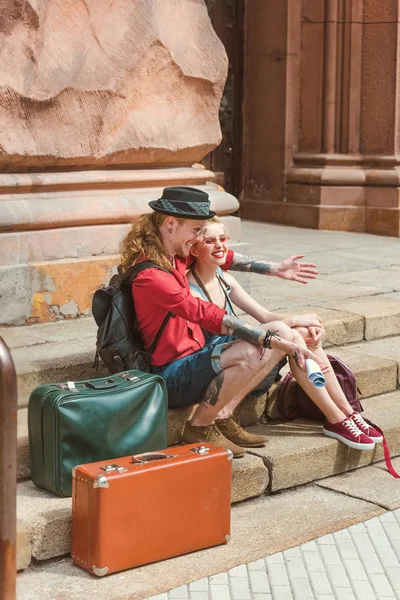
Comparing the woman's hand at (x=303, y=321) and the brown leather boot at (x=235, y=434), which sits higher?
the woman's hand at (x=303, y=321)

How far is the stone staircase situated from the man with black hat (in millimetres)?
156

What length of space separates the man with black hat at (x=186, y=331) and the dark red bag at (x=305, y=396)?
1.30ft

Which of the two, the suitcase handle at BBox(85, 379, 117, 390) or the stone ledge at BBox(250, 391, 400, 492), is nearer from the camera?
the suitcase handle at BBox(85, 379, 117, 390)

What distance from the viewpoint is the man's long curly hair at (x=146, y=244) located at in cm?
447

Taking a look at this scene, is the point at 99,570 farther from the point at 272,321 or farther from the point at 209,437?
the point at 272,321

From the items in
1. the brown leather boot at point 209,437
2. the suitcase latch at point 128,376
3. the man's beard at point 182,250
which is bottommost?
the brown leather boot at point 209,437

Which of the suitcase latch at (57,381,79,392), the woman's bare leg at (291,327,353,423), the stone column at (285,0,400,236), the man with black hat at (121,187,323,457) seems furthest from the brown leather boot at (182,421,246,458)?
the stone column at (285,0,400,236)

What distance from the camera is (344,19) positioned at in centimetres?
963

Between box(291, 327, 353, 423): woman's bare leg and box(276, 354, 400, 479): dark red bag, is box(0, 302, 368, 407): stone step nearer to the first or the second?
box(276, 354, 400, 479): dark red bag

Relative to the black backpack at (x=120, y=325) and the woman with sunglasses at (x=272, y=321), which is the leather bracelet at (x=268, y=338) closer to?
the woman with sunglasses at (x=272, y=321)

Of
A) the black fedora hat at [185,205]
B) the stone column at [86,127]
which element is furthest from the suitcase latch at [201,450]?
the stone column at [86,127]

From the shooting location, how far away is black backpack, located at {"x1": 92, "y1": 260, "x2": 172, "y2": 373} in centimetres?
439

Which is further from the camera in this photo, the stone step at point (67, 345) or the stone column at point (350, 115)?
the stone column at point (350, 115)

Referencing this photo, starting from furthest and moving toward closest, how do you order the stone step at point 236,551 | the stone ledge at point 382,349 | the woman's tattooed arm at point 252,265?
1. the stone ledge at point 382,349
2. the woman's tattooed arm at point 252,265
3. the stone step at point 236,551
